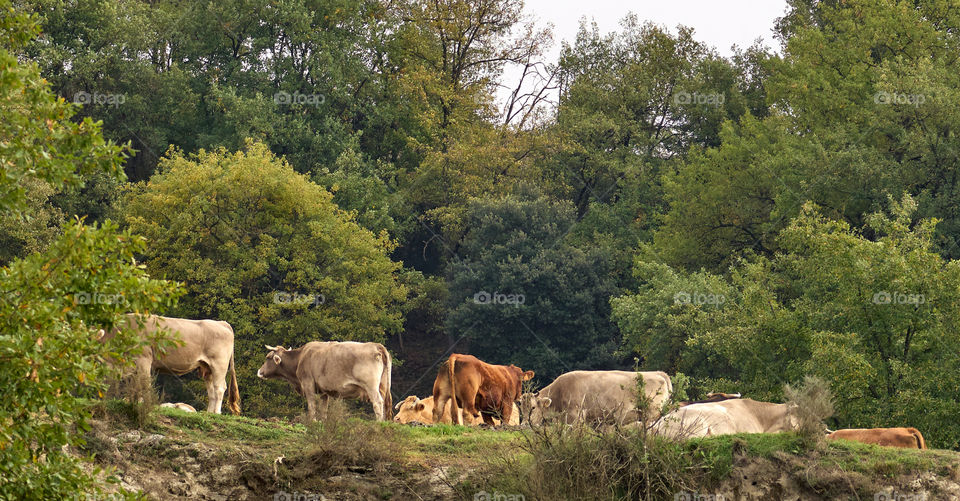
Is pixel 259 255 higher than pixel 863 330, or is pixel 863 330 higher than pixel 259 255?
pixel 259 255

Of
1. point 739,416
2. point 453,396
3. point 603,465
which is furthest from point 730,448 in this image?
point 453,396

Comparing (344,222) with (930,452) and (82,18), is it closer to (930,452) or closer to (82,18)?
(82,18)

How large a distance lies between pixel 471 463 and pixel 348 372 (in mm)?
6999

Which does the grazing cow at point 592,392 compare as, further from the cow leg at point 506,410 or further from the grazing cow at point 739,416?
the cow leg at point 506,410

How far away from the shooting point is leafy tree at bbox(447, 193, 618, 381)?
161 feet

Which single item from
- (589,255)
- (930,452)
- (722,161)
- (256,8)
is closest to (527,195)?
(589,255)

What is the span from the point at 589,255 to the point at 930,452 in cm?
3444

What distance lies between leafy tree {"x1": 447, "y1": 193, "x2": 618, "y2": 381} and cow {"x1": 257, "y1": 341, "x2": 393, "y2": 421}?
2377 centimetres

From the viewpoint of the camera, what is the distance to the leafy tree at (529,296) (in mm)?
49188

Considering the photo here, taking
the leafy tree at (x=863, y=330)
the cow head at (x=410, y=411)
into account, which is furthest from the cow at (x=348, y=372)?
the leafy tree at (x=863, y=330)

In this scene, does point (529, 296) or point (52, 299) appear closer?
point (52, 299)

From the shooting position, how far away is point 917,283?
28.8 m

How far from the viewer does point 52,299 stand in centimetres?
1154

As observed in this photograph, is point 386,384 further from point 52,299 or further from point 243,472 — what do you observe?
point 52,299
